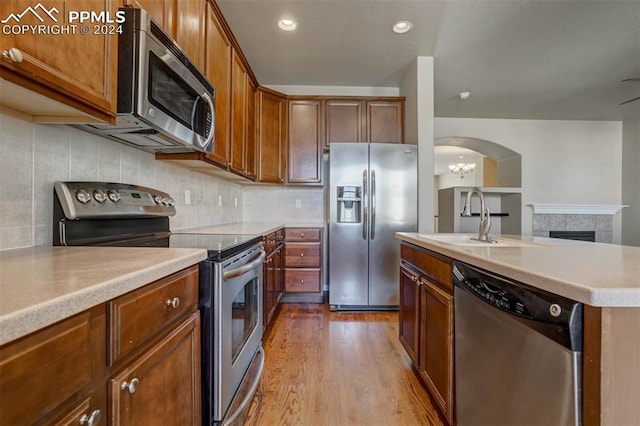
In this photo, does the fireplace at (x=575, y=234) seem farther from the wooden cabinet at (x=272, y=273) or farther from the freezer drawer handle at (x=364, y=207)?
the wooden cabinet at (x=272, y=273)

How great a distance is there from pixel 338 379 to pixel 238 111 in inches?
86.7

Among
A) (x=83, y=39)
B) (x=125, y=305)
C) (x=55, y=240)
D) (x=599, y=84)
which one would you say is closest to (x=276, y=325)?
(x=55, y=240)

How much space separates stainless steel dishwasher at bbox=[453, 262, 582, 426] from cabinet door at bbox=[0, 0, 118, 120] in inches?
56.2

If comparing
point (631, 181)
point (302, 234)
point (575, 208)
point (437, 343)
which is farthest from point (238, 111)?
point (631, 181)

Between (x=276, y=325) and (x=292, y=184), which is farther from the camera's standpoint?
(x=292, y=184)

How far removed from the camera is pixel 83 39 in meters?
0.93

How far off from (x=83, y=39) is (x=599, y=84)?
5144 mm

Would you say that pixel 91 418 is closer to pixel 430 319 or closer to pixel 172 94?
pixel 172 94

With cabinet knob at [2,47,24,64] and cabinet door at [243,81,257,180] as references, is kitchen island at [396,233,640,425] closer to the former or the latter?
cabinet knob at [2,47,24,64]

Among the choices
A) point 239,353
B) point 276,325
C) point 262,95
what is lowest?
point 276,325

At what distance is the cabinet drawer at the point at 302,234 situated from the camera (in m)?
3.17

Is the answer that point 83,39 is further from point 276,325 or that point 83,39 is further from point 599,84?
point 599,84

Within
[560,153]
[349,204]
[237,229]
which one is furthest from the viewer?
[560,153]

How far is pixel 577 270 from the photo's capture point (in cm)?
81
